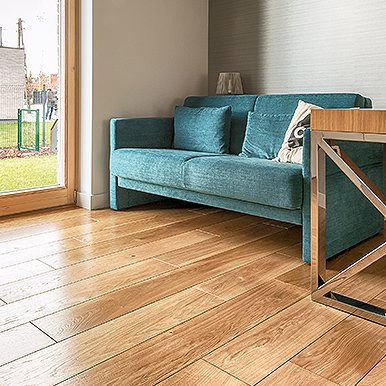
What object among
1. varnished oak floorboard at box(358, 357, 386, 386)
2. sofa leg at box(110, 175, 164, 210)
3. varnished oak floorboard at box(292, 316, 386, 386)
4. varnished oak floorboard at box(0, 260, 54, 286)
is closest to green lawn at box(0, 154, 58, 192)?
sofa leg at box(110, 175, 164, 210)

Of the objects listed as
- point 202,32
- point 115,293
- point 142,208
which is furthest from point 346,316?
point 202,32

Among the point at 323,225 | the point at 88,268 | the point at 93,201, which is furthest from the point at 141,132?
the point at 323,225

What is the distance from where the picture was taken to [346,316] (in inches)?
73.1

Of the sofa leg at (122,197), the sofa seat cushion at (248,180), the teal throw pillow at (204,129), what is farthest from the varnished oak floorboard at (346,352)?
the sofa leg at (122,197)

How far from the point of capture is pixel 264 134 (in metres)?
3.22

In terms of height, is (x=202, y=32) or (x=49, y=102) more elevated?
(x=202, y=32)

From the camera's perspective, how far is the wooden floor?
57.6 inches

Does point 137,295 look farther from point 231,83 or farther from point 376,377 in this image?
point 231,83

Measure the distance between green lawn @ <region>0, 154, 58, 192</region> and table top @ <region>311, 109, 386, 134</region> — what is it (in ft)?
7.38

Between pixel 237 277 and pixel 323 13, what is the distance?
222 cm

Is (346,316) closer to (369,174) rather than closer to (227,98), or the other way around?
(369,174)

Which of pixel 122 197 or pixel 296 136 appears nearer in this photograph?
pixel 296 136

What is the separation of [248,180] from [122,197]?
1.30 meters

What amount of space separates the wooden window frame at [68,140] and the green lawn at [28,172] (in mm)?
63
